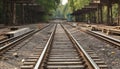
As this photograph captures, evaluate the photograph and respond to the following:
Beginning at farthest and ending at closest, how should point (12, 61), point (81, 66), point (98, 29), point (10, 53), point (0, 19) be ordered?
1. point (0, 19)
2. point (98, 29)
3. point (10, 53)
4. point (12, 61)
5. point (81, 66)

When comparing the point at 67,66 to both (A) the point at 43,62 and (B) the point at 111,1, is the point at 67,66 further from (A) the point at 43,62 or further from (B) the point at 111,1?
(B) the point at 111,1

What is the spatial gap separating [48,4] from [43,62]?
2799 inches

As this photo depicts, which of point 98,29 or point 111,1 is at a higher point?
point 111,1

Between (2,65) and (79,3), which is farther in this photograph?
(79,3)

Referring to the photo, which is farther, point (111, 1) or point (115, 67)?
point (111, 1)

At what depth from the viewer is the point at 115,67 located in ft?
26.0

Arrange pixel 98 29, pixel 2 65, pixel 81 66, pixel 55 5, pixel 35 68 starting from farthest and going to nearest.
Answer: pixel 55 5 < pixel 98 29 < pixel 2 65 < pixel 81 66 < pixel 35 68

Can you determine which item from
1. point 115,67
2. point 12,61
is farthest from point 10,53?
point 115,67

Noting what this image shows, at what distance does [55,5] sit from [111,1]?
4824 centimetres

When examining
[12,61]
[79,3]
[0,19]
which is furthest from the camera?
[79,3]

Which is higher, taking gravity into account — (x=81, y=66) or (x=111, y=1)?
(x=111, y=1)

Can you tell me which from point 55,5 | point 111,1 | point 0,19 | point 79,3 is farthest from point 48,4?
point 111,1

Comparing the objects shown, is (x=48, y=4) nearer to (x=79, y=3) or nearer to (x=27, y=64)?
(x=79, y=3)

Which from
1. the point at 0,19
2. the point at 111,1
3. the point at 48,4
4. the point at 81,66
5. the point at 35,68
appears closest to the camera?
the point at 35,68
